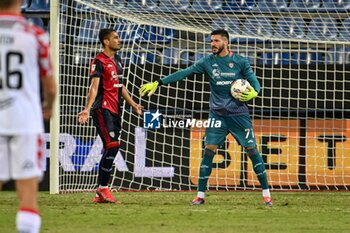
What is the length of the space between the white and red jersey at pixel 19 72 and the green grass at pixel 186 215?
7.37 ft

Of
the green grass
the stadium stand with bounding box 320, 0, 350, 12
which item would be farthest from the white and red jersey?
the stadium stand with bounding box 320, 0, 350, 12

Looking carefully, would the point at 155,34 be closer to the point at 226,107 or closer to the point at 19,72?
the point at 226,107

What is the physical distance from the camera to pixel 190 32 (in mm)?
15727

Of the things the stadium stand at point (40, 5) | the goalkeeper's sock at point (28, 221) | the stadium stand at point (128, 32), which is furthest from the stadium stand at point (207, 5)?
the goalkeeper's sock at point (28, 221)

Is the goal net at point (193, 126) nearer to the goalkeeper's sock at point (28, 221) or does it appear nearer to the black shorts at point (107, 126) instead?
the black shorts at point (107, 126)

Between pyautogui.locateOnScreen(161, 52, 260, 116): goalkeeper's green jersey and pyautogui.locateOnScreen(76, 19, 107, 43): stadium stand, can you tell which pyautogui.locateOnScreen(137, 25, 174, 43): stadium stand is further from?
pyautogui.locateOnScreen(161, 52, 260, 116): goalkeeper's green jersey

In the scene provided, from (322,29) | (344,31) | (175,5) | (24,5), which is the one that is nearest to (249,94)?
(344,31)

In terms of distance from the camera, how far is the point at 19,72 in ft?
18.0

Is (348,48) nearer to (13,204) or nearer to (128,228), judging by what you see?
(13,204)

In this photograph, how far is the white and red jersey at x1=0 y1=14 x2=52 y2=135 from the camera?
17.9ft

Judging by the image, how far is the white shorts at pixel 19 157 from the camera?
546 centimetres

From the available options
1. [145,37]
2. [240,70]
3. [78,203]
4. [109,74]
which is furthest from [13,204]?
[145,37]

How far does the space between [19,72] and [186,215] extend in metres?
3.82

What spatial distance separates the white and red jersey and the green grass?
2.25m
